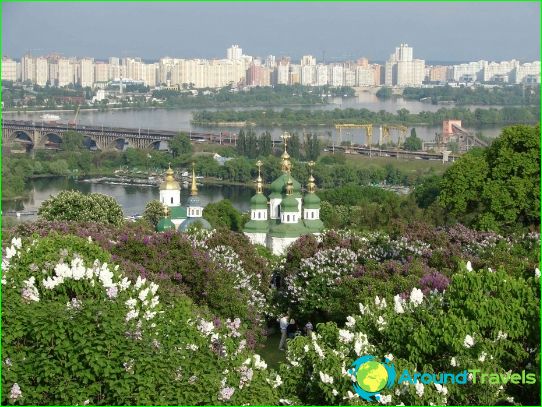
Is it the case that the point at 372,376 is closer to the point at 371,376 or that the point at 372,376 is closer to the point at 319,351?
the point at 371,376

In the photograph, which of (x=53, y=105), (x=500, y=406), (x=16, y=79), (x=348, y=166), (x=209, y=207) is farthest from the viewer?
(x=16, y=79)

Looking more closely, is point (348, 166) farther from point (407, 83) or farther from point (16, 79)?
point (407, 83)

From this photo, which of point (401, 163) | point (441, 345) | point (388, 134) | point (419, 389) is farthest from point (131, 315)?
point (388, 134)

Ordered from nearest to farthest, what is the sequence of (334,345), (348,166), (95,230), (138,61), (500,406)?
1. (500,406)
2. (334,345)
3. (95,230)
4. (348,166)
5. (138,61)

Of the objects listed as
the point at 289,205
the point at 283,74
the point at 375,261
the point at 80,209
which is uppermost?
the point at 375,261

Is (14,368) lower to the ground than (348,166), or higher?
higher

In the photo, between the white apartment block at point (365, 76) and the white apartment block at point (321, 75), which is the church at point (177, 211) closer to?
the white apartment block at point (321, 75)

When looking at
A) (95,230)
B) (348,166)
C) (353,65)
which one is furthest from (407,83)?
(95,230)
